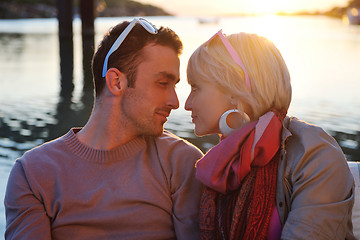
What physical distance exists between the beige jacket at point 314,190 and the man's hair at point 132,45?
898 millimetres

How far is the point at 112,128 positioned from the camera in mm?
2527

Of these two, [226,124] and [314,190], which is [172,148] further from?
[314,190]

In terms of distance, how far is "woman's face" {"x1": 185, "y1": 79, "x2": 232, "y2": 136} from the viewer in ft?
7.50

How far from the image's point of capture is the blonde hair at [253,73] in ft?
7.06

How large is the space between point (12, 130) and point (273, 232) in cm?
770

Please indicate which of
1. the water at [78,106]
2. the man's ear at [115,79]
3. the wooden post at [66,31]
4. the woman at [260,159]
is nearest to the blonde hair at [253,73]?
the woman at [260,159]

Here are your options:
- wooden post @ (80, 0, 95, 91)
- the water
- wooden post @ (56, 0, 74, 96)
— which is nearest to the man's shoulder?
the water

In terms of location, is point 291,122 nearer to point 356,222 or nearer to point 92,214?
point 356,222

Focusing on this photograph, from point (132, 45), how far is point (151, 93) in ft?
0.93

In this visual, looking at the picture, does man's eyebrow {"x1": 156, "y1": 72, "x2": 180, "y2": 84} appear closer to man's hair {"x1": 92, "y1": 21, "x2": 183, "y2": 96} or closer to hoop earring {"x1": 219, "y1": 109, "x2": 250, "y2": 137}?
man's hair {"x1": 92, "y1": 21, "x2": 183, "y2": 96}

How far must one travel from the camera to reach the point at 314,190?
1.91 meters

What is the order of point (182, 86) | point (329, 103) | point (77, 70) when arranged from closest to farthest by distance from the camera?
point (329, 103) → point (182, 86) → point (77, 70)

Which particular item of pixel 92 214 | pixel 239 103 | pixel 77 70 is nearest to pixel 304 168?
pixel 239 103

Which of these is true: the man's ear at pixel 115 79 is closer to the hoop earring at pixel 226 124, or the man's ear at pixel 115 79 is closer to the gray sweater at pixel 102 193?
the gray sweater at pixel 102 193
